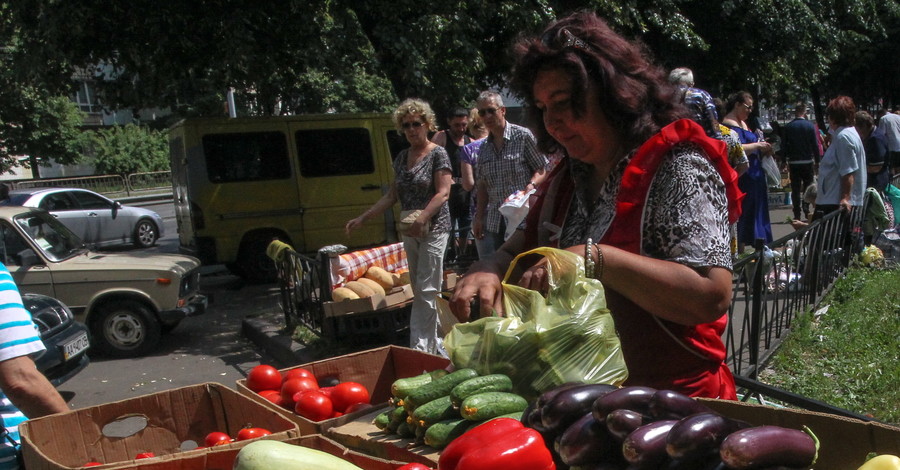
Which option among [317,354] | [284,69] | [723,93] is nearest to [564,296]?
[317,354]

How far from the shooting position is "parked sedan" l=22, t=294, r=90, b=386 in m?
6.29

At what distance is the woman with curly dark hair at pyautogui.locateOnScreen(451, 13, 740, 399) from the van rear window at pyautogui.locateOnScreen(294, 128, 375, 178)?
9.39 metres

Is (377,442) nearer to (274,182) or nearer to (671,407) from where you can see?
(671,407)

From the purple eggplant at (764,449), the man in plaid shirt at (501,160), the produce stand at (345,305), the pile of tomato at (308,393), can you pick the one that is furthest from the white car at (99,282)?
the purple eggplant at (764,449)

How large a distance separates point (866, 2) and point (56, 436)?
20.4m

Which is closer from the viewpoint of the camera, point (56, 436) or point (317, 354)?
point (56, 436)

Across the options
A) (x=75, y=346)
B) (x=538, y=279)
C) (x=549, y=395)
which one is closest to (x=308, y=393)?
(x=538, y=279)

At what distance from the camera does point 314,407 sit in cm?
278

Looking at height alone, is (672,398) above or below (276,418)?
above

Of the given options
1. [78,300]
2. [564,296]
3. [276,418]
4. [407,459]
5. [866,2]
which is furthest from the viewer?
[866,2]

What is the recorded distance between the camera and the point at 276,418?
8.41 ft

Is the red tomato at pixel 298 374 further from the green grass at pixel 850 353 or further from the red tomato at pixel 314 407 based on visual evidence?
the green grass at pixel 850 353

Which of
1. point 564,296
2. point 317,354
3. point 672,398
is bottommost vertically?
point 317,354

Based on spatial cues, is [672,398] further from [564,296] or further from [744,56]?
[744,56]
